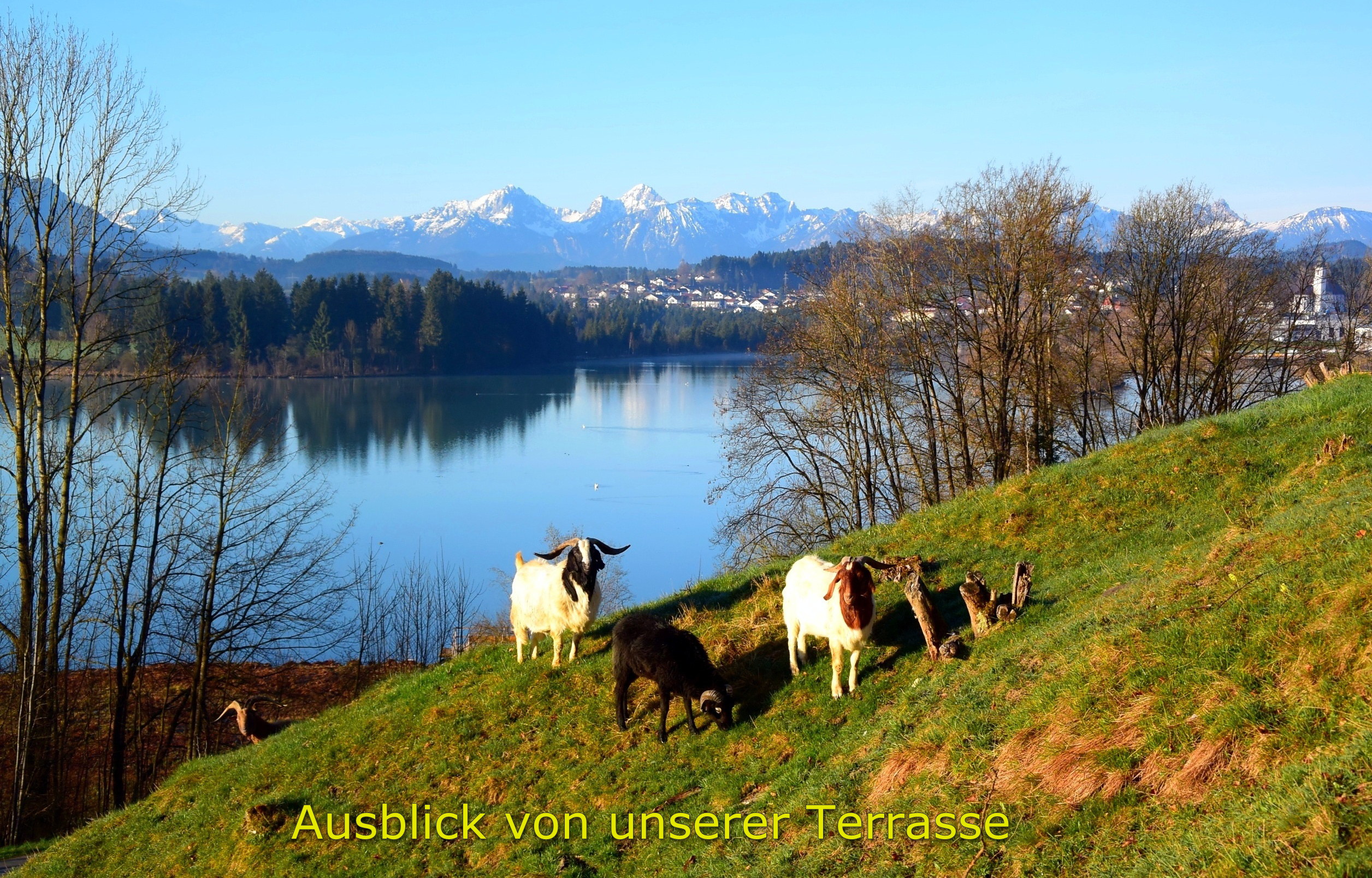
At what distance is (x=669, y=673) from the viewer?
9836 millimetres

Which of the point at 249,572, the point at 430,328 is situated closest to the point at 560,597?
the point at 249,572

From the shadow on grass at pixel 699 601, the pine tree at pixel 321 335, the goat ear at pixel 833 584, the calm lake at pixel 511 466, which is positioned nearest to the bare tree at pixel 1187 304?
the calm lake at pixel 511 466

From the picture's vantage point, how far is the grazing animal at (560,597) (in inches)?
472

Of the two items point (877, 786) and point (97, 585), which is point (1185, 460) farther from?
point (97, 585)

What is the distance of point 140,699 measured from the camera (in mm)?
23047

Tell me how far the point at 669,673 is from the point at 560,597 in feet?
9.11

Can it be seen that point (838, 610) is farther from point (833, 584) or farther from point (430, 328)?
point (430, 328)

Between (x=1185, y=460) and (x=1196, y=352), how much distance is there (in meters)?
25.9

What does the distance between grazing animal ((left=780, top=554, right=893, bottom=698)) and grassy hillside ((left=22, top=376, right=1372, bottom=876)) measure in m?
0.33

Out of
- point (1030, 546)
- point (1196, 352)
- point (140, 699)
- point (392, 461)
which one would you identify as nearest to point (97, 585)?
point (140, 699)

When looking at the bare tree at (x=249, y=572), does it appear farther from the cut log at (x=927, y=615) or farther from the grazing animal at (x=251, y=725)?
the cut log at (x=927, y=615)

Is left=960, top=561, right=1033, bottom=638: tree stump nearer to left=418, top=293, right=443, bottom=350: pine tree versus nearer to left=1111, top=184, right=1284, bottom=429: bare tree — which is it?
left=1111, top=184, right=1284, bottom=429: bare tree

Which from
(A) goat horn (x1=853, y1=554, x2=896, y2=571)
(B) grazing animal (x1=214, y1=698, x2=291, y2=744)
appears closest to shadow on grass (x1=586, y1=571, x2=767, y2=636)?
(A) goat horn (x1=853, y1=554, x2=896, y2=571)

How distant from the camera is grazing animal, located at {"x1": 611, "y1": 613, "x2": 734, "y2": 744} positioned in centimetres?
968
